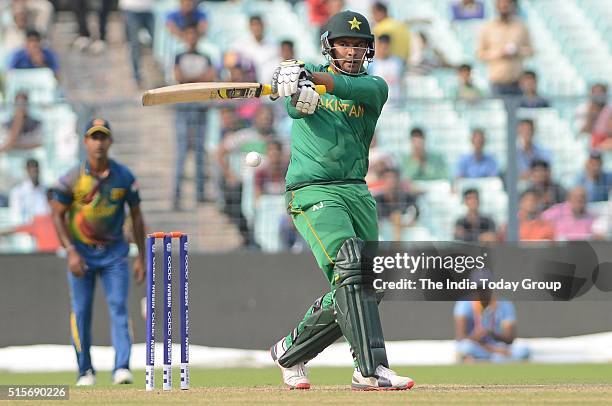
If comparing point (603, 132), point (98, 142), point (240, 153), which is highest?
point (98, 142)

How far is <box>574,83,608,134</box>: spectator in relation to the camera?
491 inches

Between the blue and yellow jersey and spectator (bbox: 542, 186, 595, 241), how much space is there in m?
4.19

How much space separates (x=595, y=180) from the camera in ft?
41.3

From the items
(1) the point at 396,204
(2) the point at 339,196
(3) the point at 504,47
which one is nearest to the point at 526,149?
(1) the point at 396,204

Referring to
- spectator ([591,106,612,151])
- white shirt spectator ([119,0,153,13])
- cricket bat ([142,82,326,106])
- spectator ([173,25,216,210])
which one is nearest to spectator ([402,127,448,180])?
spectator ([591,106,612,151])

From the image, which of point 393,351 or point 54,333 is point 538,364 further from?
point 54,333

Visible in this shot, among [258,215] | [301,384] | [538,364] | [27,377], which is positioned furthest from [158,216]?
[301,384]

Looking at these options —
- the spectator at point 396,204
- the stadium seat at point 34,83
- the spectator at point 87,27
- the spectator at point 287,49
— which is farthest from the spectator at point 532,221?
the spectator at point 87,27

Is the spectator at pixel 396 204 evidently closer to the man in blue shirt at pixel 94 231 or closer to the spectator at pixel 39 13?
the man in blue shirt at pixel 94 231

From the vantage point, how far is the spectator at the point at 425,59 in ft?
52.1

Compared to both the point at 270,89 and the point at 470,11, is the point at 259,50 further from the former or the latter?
the point at 270,89

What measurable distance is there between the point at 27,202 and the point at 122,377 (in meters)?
3.55

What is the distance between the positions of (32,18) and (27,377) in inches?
278

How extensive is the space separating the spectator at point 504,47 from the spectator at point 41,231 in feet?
18.2
